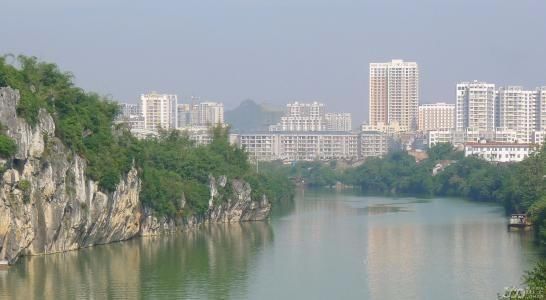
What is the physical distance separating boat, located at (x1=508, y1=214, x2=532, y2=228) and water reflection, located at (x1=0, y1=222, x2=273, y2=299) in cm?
762

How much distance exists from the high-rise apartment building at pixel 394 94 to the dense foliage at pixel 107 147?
76.8m

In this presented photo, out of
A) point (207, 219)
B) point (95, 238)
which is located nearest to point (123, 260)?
point (95, 238)

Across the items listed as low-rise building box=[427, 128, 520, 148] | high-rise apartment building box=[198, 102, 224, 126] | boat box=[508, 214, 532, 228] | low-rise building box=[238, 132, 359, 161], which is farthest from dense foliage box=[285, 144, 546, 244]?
high-rise apartment building box=[198, 102, 224, 126]

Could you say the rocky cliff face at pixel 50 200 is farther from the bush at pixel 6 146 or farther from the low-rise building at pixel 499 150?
the low-rise building at pixel 499 150

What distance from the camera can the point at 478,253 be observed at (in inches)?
1100

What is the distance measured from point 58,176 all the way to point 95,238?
10.2ft

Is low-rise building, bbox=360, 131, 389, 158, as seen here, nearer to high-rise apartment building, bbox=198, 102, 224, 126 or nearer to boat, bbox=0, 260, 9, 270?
high-rise apartment building, bbox=198, 102, 224, 126

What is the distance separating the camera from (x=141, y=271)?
2388cm

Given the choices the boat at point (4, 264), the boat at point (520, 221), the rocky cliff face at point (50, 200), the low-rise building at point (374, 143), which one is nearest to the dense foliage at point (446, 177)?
the boat at point (520, 221)

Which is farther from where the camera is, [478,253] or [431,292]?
[478,253]

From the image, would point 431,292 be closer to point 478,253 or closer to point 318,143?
point 478,253

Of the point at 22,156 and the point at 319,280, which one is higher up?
the point at 22,156

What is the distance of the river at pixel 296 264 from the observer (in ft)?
69.8

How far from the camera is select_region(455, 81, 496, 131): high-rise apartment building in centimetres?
9744
